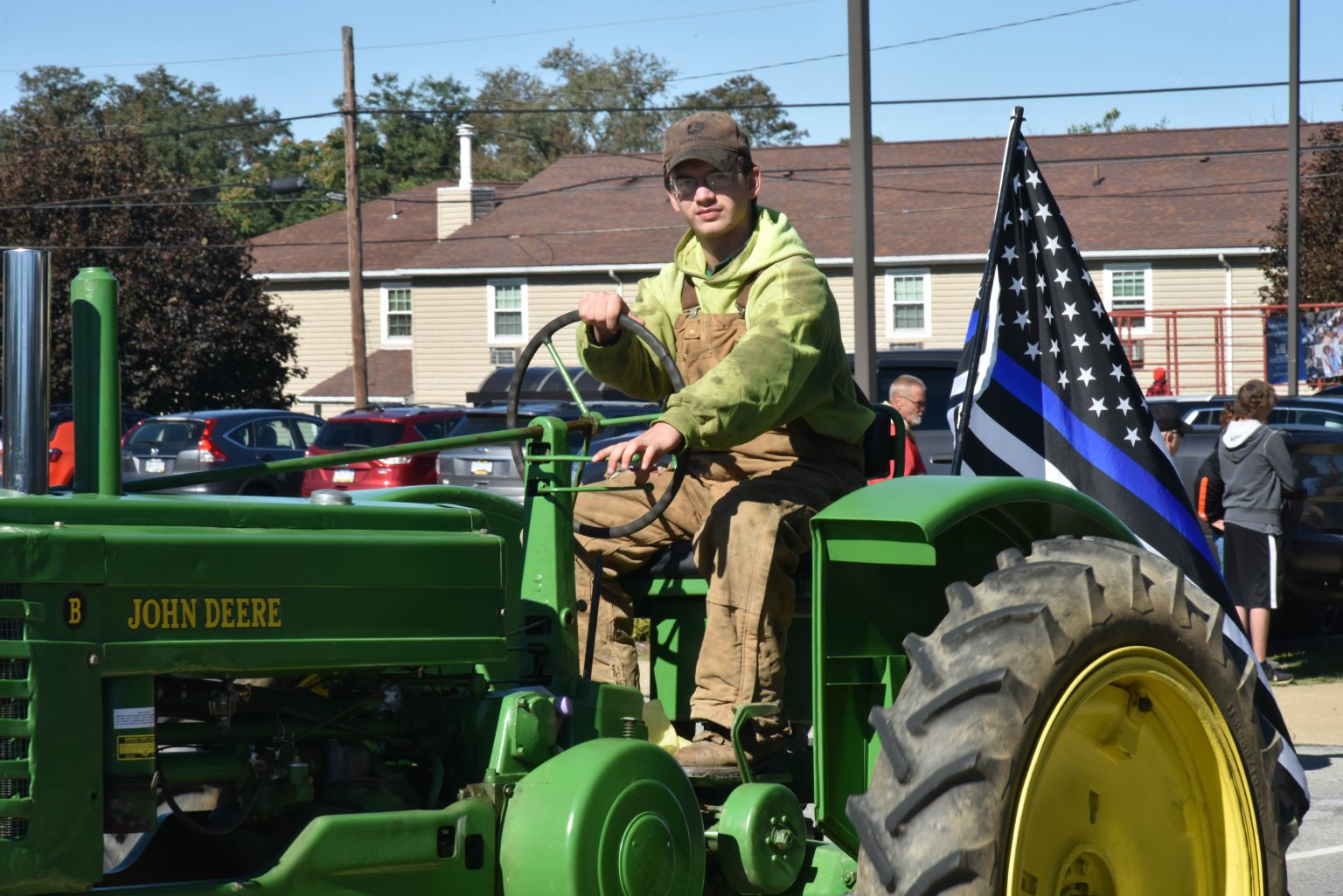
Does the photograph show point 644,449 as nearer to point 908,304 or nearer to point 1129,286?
point 1129,286

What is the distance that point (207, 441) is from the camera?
72.8ft

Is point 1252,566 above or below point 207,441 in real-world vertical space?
below

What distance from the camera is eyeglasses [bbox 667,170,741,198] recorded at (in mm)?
4219

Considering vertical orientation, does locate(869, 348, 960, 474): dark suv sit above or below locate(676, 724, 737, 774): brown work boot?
above

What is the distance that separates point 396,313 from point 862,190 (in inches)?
1271

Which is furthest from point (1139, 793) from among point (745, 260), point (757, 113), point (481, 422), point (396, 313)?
point (757, 113)

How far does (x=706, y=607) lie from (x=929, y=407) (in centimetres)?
954

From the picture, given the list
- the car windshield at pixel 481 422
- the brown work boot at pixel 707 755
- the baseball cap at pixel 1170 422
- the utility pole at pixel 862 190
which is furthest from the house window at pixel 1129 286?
the brown work boot at pixel 707 755

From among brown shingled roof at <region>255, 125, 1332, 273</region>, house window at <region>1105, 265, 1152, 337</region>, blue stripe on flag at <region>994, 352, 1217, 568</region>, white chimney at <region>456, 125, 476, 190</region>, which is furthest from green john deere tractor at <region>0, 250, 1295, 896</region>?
white chimney at <region>456, 125, 476, 190</region>

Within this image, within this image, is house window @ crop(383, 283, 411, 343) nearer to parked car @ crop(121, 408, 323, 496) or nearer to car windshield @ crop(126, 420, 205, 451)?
parked car @ crop(121, 408, 323, 496)

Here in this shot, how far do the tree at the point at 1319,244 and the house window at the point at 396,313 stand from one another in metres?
21.1

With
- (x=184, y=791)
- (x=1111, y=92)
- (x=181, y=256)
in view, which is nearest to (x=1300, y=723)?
(x=184, y=791)

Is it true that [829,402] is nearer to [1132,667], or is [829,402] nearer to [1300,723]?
[1132,667]

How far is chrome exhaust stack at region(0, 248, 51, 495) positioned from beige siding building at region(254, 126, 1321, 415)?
29.3m
